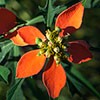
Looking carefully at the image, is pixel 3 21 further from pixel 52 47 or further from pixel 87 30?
pixel 87 30

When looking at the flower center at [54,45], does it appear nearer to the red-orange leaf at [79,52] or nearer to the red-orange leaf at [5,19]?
the red-orange leaf at [79,52]

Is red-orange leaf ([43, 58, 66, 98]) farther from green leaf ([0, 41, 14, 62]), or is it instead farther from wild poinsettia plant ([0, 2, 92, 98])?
green leaf ([0, 41, 14, 62])

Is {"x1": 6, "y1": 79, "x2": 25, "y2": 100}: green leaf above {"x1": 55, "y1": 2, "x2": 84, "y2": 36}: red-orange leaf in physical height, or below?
below

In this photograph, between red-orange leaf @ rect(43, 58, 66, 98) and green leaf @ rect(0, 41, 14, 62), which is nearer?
red-orange leaf @ rect(43, 58, 66, 98)

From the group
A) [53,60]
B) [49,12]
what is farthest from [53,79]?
[49,12]

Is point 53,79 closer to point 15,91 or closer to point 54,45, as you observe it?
point 54,45

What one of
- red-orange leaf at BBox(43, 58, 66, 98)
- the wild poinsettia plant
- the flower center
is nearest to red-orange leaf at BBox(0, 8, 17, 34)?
the wild poinsettia plant
